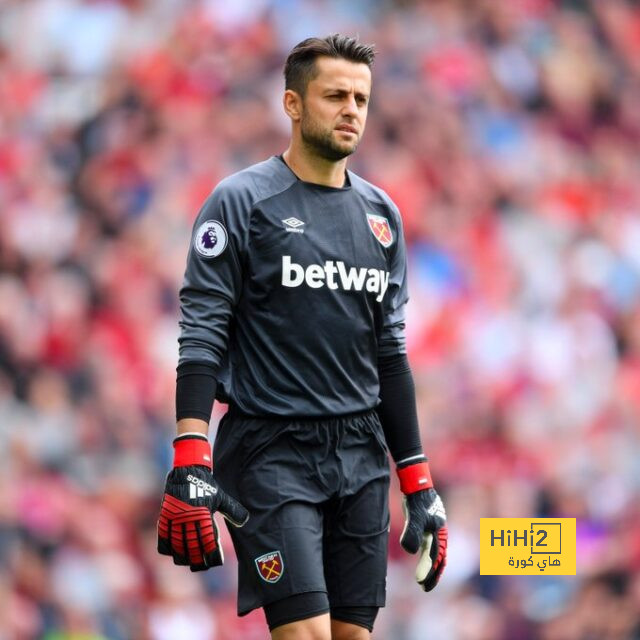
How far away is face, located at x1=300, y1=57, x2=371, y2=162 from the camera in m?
4.04

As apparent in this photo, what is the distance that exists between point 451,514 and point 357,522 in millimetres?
4683

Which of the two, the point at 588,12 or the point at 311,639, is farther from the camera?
the point at 588,12

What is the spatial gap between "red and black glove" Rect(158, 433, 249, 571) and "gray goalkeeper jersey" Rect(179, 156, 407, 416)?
9.2 inches

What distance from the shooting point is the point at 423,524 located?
418 centimetres

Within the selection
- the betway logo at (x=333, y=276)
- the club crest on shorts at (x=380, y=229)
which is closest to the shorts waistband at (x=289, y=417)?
the betway logo at (x=333, y=276)

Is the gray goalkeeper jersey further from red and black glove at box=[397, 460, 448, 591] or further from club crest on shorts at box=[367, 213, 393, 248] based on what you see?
red and black glove at box=[397, 460, 448, 591]

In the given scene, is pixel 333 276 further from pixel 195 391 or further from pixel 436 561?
pixel 436 561

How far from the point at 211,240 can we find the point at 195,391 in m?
0.42

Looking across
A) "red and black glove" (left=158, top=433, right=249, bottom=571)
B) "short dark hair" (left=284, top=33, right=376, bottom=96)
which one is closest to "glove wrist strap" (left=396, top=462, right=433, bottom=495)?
"red and black glove" (left=158, top=433, right=249, bottom=571)

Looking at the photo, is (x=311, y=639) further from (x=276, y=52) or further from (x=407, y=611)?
(x=276, y=52)

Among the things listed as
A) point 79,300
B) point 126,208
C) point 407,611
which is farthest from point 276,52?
point 407,611

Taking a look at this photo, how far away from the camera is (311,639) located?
377cm

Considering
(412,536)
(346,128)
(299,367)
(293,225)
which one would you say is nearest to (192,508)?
(299,367)

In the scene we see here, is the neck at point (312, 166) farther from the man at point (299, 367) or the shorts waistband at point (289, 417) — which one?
the shorts waistband at point (289, 417)
